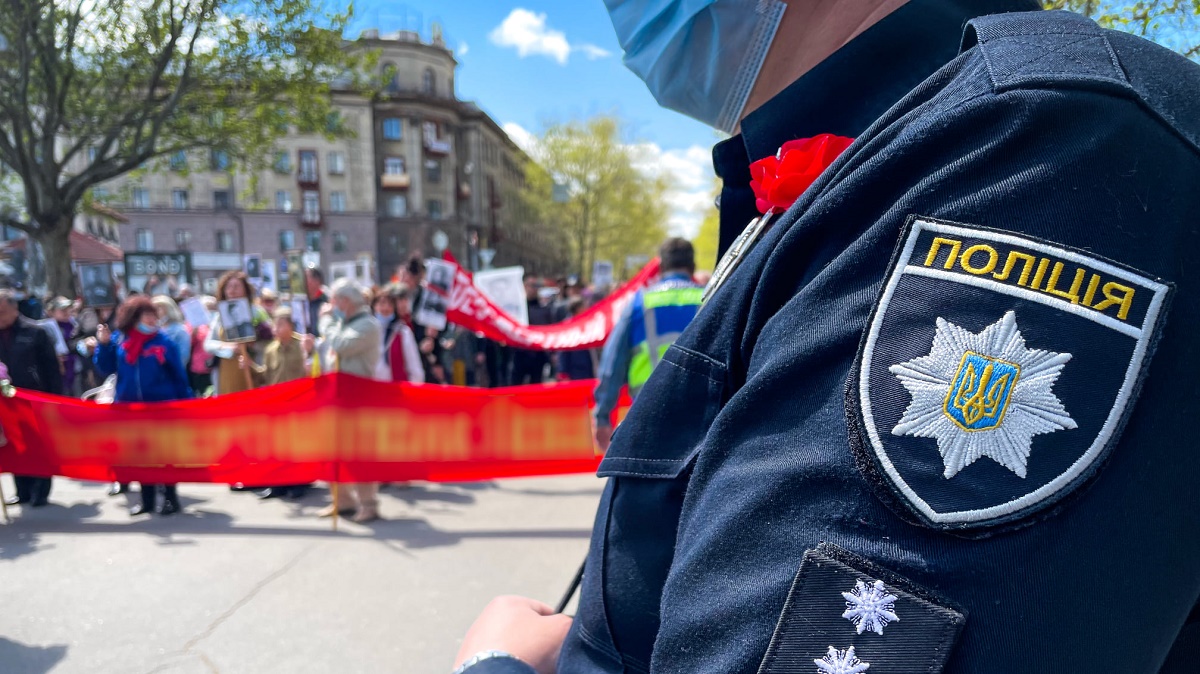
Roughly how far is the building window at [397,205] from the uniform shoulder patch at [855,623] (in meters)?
50.5

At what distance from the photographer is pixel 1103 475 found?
1.43 ft

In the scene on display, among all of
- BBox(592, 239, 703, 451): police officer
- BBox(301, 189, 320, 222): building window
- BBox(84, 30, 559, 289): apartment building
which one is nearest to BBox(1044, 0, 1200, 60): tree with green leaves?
BBox(592, 239, 703, 451): police officer

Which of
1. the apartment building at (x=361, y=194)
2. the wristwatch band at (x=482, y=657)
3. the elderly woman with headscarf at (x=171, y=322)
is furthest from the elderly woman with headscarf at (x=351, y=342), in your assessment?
the apartment building at (x=361, y=194)

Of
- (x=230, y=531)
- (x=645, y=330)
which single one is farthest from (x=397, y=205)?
(x=645, y=330)

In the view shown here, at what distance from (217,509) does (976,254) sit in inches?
286

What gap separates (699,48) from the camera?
956mm

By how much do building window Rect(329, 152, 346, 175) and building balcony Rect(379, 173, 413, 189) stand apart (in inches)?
104

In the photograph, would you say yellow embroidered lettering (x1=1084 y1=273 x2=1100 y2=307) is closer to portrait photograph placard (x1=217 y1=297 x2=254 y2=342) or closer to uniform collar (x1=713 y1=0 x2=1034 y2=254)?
uniform collar (x1=713 y1=0 x2=1034 y2=254)

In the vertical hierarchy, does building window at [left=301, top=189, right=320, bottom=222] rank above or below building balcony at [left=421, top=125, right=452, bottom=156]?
below

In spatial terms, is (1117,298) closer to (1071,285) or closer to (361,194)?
(1071,285)

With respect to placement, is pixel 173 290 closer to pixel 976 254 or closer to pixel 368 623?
pixel 368 623

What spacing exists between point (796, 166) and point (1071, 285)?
1.09 ft

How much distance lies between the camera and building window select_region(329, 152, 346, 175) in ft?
154

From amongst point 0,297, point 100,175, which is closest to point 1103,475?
point 0,297
